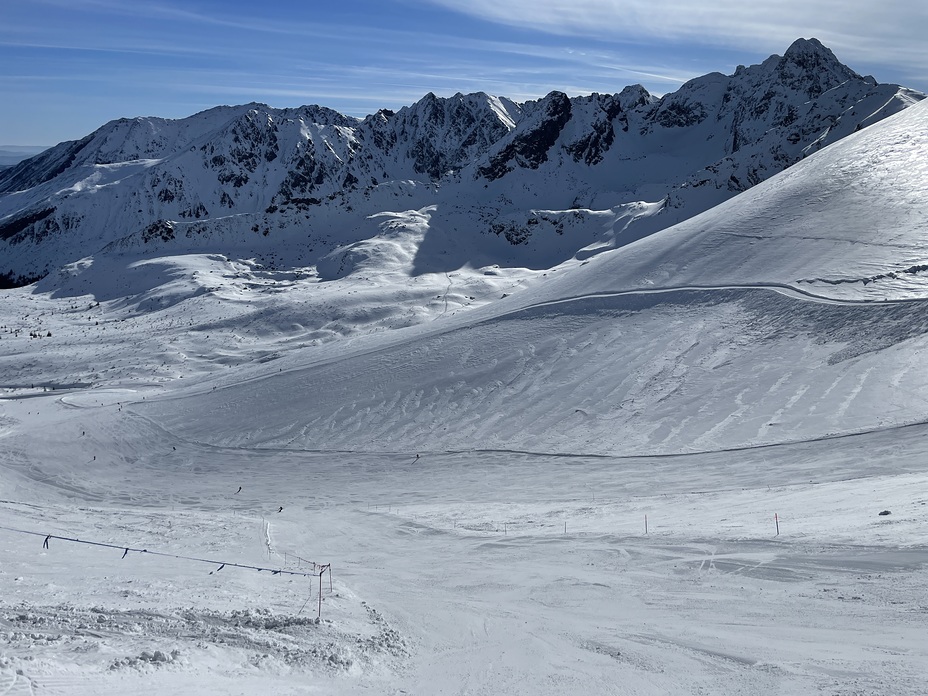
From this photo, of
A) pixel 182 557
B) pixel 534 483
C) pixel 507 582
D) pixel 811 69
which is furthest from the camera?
pixel 811 69

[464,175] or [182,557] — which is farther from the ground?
[464,175]

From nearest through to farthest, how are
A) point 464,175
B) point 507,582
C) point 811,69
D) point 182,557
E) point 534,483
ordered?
point 507,582 → point 182,557 → point 534,483 → point 464,175 → point 811,69

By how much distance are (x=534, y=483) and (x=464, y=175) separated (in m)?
94.8

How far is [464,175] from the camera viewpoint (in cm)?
11650

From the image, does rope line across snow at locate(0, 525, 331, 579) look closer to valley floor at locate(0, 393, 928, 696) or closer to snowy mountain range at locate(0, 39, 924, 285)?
valley floor at locate(0, 393, 928, 696)

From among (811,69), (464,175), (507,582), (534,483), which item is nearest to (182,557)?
(507,582)

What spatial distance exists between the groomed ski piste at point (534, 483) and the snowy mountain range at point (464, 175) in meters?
37.7

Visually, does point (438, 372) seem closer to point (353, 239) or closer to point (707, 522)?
point (707, 522)

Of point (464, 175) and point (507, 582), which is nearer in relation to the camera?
point (507, 582)

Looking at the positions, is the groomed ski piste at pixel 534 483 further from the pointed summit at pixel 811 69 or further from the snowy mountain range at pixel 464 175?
the pointed summit at pixel 811 69

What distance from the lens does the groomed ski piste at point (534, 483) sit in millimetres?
12438

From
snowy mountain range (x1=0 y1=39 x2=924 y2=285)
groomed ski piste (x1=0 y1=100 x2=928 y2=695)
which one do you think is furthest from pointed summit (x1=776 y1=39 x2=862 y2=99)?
groomed ski piste (x1=0 y1=100 x2=928 y2=695)

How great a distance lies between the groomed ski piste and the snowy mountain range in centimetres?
3771

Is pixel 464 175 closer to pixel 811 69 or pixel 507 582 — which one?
pixel 811 69
